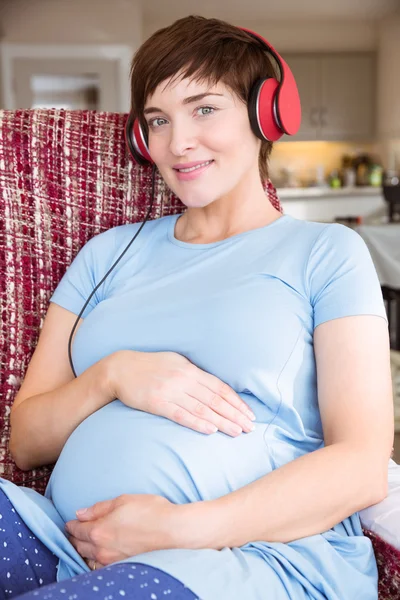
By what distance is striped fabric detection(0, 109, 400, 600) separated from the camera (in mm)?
1171

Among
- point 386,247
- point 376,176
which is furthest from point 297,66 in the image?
point 386,247

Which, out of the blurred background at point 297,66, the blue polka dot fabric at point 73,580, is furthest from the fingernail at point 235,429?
the blurred background at point 297,66

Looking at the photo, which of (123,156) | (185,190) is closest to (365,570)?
(185,190)

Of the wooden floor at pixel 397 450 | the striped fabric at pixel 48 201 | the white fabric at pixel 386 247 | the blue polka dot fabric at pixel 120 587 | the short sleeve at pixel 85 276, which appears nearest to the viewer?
the blue polka dot fabric at pixel 120 587

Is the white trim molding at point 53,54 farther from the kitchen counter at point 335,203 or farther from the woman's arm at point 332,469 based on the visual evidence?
the woman's arm at point 332,469

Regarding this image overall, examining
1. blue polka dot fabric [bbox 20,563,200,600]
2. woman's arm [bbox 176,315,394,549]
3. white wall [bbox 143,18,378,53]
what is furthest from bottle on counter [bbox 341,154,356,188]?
blue polka dot fabric [bbox 20,563,200,600]

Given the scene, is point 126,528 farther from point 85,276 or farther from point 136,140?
point 136,140

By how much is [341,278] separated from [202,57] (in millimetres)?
373

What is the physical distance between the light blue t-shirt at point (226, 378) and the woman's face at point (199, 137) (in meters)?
0.09

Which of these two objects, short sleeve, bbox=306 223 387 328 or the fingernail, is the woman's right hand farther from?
short sleeve, bbox=306 223 387 328

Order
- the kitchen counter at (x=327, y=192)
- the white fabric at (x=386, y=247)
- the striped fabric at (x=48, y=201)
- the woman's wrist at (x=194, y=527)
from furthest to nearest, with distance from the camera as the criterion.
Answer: the kitchen counter at (x=327, y=192) < the white fabric at (x=386, y=247) < the striped fabric at (x=48, y=201) < the woman's wrist at (x=194, y=527)

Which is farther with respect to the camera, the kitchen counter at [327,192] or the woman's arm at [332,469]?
the kitchen counter at [327,192]

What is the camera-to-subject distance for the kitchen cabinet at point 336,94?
21.0 feet

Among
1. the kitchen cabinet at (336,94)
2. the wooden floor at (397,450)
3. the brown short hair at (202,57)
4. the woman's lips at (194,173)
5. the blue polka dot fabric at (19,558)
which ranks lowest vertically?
the wooden floor at (397,450)
